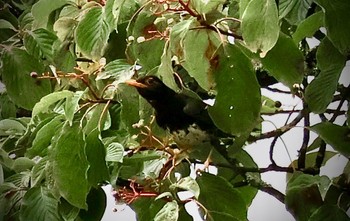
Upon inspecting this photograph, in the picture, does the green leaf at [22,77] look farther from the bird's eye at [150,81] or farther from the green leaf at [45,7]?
the bird's eye at [150,81]

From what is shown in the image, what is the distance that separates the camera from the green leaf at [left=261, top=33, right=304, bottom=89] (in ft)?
2.06

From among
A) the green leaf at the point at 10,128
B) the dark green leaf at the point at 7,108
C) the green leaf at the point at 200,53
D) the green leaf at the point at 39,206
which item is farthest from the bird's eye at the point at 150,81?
the dark green leaf at the point at 7,108

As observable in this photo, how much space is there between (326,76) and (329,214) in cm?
15

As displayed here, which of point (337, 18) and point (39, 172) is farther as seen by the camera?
point (39, 172)

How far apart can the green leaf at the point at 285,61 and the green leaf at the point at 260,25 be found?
56 mm

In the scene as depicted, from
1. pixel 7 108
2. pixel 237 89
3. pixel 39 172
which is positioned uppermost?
pixel 237 89

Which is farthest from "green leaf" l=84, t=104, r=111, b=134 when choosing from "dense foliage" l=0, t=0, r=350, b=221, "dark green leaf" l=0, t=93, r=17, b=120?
"dark green leaf" l=0, t=93, r=17, b=120

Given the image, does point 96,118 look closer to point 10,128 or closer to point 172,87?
point 172,87

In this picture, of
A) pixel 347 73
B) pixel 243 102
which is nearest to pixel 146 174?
pixel 243 102

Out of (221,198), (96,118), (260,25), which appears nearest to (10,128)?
(96,118)

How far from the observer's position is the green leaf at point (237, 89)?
0.61m

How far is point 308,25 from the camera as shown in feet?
2.18

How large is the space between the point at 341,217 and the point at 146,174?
227mm

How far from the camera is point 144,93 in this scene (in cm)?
72
